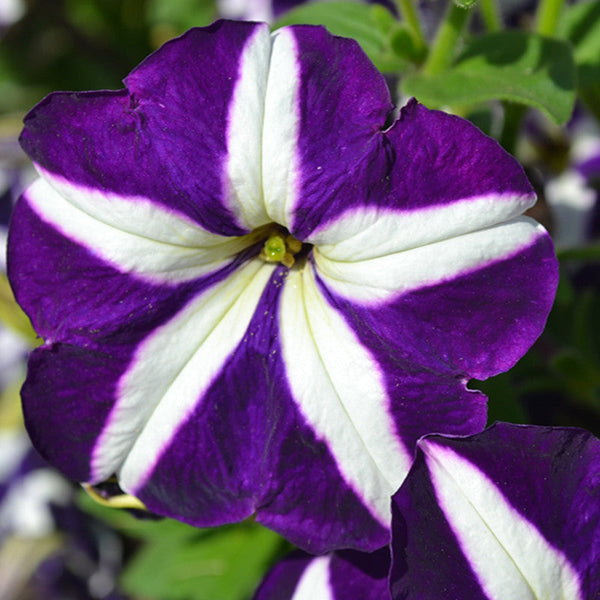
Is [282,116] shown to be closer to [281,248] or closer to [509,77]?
[281,248]

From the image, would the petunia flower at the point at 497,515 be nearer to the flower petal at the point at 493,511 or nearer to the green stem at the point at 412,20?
the flower petal at the point at 493,511

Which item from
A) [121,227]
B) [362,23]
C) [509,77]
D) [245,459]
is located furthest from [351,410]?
[362,23]

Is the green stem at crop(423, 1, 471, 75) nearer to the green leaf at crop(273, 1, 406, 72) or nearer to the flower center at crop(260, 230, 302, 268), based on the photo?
the green leaf at crop(273, 1, 406, 72)

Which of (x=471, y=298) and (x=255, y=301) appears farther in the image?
(x=255, y=301)

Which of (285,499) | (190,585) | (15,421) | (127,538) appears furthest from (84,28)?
(285,499)

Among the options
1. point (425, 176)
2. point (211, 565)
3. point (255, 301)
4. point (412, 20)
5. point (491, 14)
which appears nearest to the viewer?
point (425, 176)

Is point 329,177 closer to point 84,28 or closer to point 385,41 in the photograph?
point 385,41

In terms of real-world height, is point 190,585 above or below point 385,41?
below
